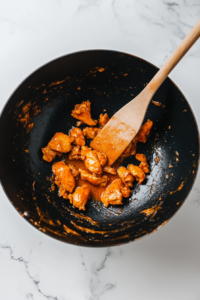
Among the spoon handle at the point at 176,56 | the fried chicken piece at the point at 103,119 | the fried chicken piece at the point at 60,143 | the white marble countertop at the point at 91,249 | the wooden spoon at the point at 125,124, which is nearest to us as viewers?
the spoon handle at the point at 176,56

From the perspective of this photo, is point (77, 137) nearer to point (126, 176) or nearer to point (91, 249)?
point (126, 176)

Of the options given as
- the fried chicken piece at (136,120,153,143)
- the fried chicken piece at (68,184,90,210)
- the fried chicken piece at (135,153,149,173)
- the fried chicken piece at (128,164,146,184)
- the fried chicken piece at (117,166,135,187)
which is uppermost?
the fried chicken piece at (136,120,153,143)

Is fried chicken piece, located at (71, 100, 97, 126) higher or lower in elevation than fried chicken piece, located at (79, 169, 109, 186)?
higher

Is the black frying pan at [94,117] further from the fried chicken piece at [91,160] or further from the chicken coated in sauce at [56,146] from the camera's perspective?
the fried chicken piece at [91,160]

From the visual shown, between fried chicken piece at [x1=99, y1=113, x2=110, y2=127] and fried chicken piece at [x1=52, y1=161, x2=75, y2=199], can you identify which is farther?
fried chicken piece at [x1=99, y1=113, x2=110, y2=127]

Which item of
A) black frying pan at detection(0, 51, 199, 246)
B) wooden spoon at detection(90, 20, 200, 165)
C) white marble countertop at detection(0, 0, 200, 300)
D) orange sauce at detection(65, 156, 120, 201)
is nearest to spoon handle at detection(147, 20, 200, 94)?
wooden spoon at detection(90, 20, 200, 165)

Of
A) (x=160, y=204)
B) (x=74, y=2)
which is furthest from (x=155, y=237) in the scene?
(x=74, y=2)

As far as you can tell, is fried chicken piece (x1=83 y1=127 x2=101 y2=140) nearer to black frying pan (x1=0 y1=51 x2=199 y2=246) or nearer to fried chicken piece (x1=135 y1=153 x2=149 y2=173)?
black frying pan (x1=0 y1=51 x2=199 y2=246)

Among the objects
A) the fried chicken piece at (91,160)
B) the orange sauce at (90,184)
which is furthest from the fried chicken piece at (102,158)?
the orange sauce at (90,184)
